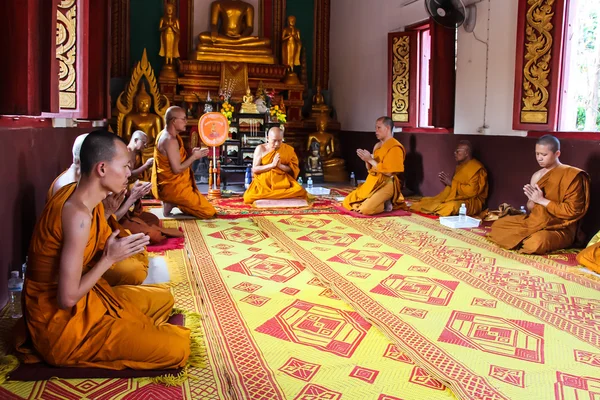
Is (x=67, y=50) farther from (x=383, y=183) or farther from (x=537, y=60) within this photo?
(x=537, y=60)

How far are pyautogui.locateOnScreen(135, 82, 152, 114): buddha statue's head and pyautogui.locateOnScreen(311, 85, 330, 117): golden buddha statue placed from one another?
346 centimetres

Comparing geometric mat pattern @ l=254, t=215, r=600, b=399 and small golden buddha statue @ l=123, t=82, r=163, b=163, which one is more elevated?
small golden buddha statue @ l=123, t=82, r=163, b=163

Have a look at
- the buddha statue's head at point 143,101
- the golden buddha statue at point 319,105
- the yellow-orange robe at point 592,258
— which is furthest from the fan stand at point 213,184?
the yellow-orange robe at point 592,258

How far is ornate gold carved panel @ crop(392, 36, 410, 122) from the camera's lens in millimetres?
9008

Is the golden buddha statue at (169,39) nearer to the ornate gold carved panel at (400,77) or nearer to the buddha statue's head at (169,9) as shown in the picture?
the buddha statue's head at (169,9)

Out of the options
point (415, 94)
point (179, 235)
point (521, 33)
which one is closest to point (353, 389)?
point (179, 235)

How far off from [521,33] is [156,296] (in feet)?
16.7

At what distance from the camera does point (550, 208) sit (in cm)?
518

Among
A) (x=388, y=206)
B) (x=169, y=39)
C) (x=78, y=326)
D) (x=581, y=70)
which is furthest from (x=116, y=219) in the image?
(x=169, y=39)

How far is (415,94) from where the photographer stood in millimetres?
8984

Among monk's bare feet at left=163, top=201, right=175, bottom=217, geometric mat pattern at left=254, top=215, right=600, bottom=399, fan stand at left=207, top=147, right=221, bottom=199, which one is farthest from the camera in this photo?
fan stand at left=207, top=147, right=221, bottom=199

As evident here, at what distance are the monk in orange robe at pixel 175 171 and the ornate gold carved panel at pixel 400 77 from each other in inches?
153

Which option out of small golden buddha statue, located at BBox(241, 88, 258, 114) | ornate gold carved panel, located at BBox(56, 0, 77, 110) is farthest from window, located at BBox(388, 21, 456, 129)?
ornate gold carved panel, located at BBox(56, 0, 77, 110)

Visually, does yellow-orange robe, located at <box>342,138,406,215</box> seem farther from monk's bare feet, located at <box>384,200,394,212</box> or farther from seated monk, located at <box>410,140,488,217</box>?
seated monk, located at <box>410,140,488,217</box>
